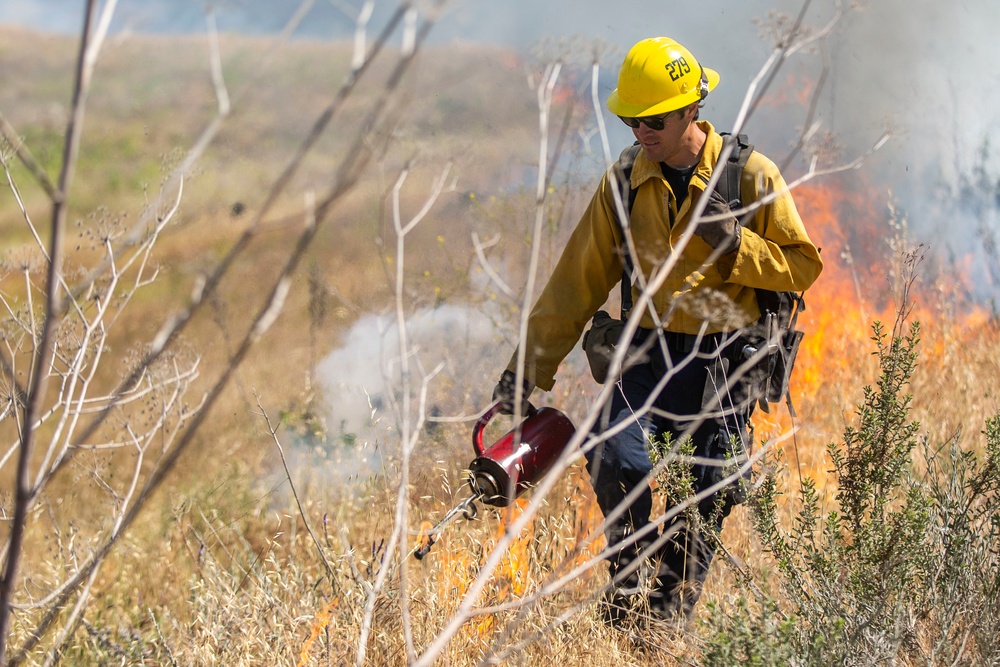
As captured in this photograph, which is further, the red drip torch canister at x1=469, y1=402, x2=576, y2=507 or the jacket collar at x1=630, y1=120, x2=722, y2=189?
the jacket collar at x1=630, y1=120, x2=722, y2=189

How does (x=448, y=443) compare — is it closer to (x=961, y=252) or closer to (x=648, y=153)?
(x=648, y=153)

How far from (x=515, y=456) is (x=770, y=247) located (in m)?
1.08

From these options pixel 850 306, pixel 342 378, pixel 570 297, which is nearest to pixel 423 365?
pixel 342 378

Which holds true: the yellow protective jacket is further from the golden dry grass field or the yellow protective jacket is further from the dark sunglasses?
the golden dry grass field

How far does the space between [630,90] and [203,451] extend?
12.1 feet

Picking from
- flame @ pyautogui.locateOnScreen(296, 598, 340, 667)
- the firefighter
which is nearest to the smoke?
the firefighter

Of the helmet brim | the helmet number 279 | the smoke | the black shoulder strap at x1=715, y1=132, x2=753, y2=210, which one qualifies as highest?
the helmet number 279

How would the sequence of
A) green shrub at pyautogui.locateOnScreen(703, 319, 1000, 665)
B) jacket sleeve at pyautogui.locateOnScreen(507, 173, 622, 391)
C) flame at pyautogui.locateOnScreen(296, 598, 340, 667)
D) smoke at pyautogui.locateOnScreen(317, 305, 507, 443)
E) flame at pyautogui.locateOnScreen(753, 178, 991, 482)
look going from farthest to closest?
flame at pyautogui.locateOnScreen(753, 178, 991, 482) < smoke at pyautogui.locateOnScreen(317, 305, 507, 443) < jacket sleeve at pyautogui.locateOnScreen(507, 173, 622, 391) < flame at pyautogui.locateOnScreen(296, 598, 340, 667) < green shrub at pyautogui.locateOnScreen(703, 319, 1000, 665)

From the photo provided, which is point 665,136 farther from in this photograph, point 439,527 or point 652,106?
point 439,527

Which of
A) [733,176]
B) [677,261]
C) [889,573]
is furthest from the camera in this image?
[677,261]

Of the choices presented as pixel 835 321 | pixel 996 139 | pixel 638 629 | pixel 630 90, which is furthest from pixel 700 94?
pixel 996 139

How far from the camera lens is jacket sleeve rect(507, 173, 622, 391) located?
3215mm

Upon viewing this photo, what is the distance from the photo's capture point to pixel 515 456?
9.18 ft

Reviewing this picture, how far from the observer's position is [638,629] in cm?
290
